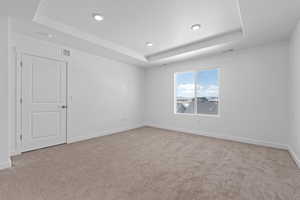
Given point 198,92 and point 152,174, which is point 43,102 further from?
point 198,92

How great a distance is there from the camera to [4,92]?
7.52 feet

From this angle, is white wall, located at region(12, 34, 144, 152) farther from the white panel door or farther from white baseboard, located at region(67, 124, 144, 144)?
the white panel door

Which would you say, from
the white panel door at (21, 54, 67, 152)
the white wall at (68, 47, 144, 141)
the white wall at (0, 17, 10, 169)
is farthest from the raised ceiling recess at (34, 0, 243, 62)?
the white panel door at (21, 54, 67, 152)

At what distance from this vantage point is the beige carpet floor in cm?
163

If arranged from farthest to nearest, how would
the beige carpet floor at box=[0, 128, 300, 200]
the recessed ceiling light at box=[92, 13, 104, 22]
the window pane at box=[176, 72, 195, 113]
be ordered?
the window pane at box=[176, 72, 195, 113] → the recessed ceiling light at box=[92, 13, 104, 22] → the beige carpet floor at box=[0, 128, 300, 200]

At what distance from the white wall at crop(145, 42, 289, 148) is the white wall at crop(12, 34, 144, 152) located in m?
2.21

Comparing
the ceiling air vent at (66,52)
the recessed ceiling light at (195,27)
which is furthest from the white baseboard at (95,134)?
the recessed ceiling light at (195,27)

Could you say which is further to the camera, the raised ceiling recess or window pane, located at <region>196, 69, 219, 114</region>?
window pane, located at <region>196, 69, 219, 114</region>

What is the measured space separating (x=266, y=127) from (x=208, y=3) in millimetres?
3260

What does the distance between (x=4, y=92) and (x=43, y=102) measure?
3.12 feet

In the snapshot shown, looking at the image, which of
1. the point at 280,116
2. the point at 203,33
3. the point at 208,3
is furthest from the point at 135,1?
the point at 280,116

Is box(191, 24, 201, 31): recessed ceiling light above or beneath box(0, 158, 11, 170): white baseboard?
above

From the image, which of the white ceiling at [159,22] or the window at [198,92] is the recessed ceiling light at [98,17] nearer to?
the white ceiling at [159,22]

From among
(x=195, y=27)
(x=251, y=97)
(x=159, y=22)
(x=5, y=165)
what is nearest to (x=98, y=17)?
(x=159, y=22)
